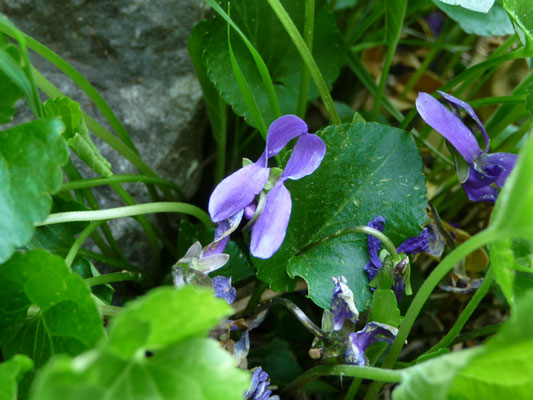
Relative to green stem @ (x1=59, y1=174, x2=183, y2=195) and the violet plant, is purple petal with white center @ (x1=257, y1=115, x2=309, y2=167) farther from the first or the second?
green stem @ (x1=59, y1=174, x2=183, y2=195)

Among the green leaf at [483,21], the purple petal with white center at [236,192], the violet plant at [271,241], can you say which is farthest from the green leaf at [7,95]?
the green leaf at [483,21]

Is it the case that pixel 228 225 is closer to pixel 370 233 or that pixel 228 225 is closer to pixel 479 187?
pixel 370 233

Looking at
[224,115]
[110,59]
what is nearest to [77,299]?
[224,115]

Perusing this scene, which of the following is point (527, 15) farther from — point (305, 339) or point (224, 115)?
point (305, 339)

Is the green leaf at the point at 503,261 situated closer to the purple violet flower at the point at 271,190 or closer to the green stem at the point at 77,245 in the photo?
the purple violet flower at the point at 271,190

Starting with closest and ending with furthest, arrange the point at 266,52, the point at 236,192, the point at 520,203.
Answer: the point at 520,203
the point at 236,192
the point at 266,52

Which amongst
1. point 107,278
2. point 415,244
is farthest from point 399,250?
point 107,278
